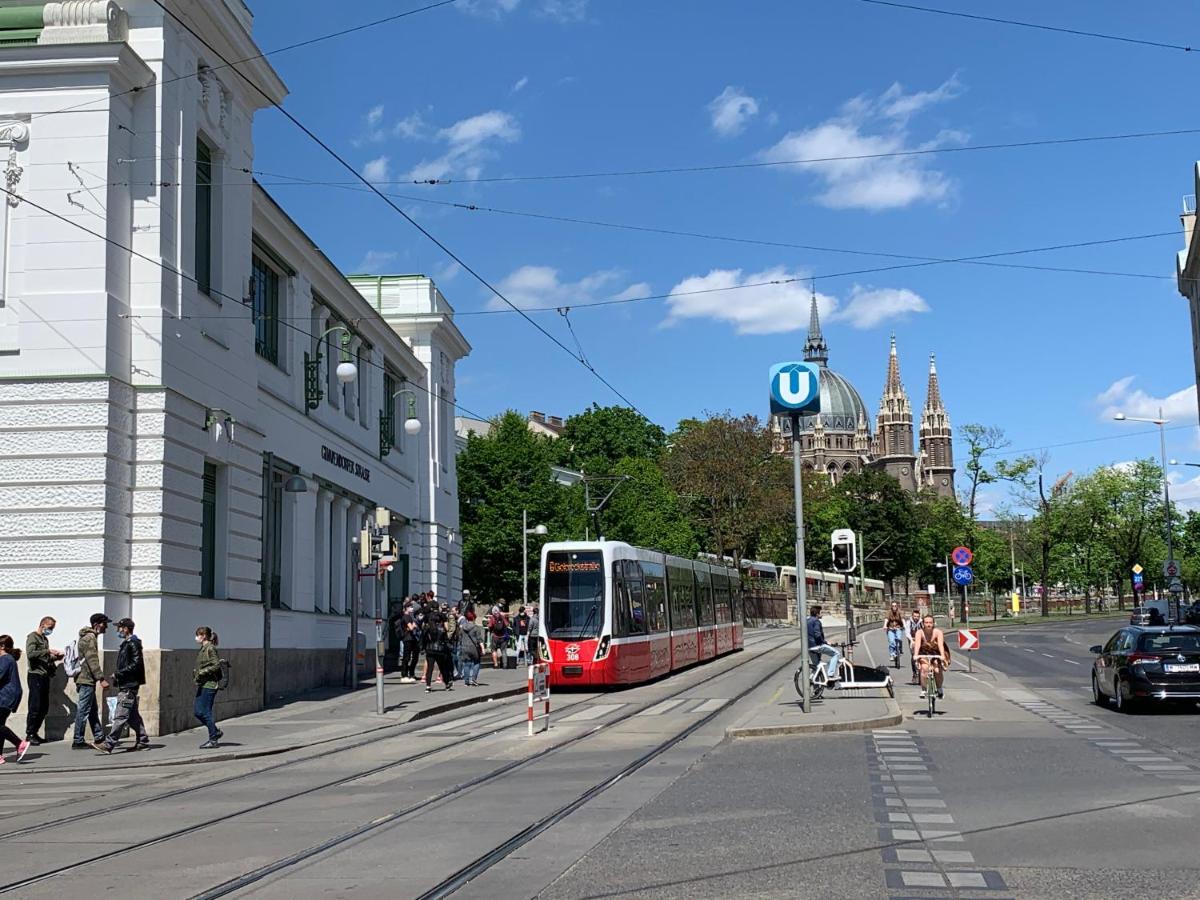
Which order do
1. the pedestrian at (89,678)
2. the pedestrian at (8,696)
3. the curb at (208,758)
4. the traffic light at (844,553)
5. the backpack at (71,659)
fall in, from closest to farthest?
1. the curb at (208,758)
2. the pedestrian at (8,696)
3. the pedestrian at (89,678)
4. the backpack at (71,659)
5. the traffic light at (844,553)

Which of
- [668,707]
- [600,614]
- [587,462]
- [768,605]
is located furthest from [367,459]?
[768,605]

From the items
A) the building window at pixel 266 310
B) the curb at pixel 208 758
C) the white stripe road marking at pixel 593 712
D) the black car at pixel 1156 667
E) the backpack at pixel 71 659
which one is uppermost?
the building window at pixel 266 310

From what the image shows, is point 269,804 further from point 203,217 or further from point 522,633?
point 522,633

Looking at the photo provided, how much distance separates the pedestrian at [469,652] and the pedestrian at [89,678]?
12930 millimetres

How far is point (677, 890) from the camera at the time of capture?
8211 mm

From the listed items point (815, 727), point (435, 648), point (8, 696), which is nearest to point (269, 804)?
point (8, 696)

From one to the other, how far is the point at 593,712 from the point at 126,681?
8407mm

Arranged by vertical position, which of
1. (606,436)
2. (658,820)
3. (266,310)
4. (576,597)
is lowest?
(658,820)

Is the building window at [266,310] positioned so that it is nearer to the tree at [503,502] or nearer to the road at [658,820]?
the road at [658,820]

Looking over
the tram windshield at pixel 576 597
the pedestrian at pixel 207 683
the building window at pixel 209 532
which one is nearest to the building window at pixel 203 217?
the building window at pixel 209 532

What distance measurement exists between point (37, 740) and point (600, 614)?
12.3 m

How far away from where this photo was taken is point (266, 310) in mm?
30438

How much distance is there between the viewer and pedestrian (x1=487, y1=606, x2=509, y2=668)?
131ft

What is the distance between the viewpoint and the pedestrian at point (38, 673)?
63.2 ft
